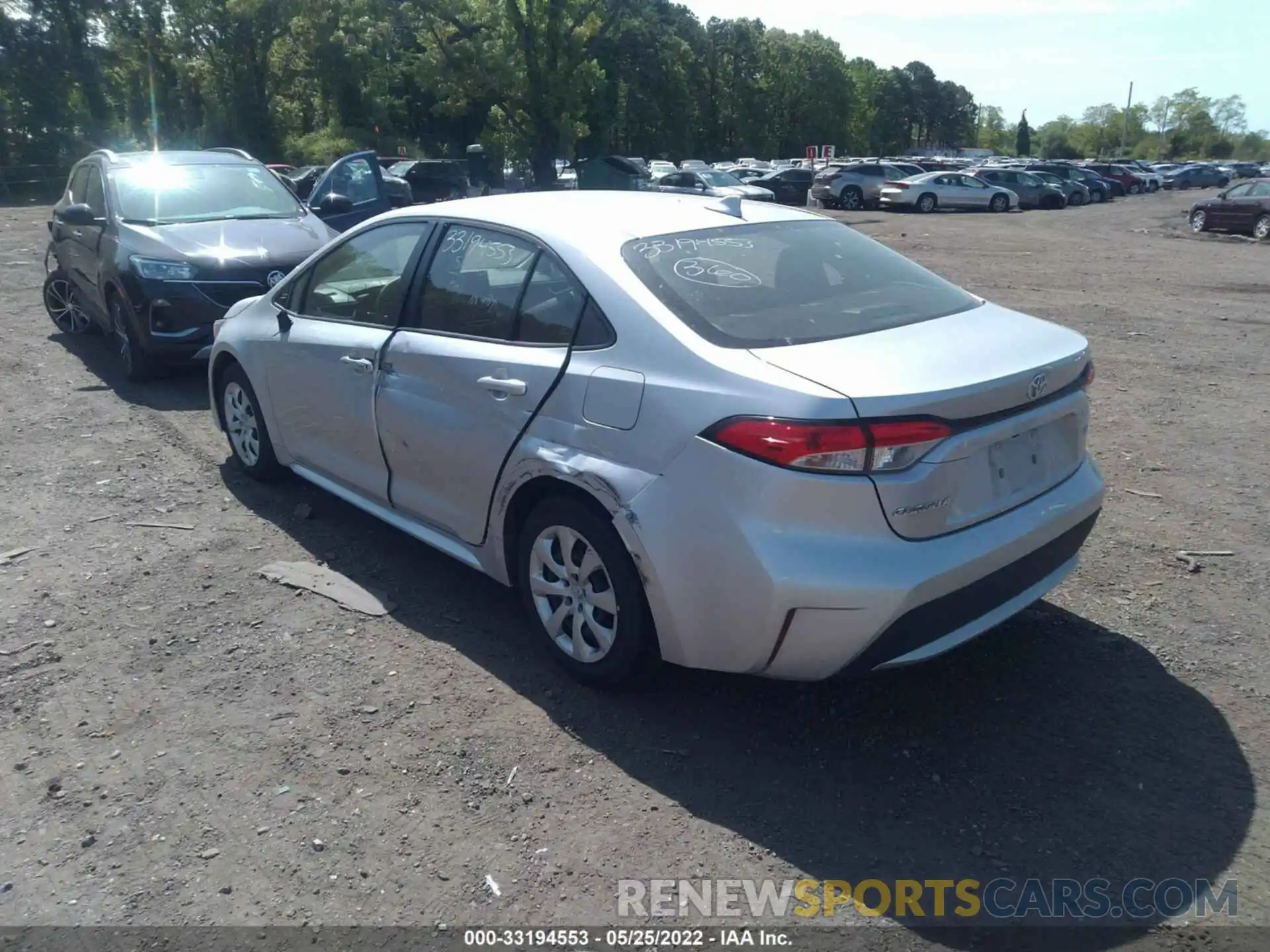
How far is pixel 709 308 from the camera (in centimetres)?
370

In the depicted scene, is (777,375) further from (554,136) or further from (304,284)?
(554,136)

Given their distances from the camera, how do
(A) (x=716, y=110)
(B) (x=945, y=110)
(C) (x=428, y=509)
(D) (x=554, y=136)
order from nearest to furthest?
(C) (x=428, y=509) < (D) (x=554, y=136) < (A) (x=716, y=110) < (B) (x=945, y=110)

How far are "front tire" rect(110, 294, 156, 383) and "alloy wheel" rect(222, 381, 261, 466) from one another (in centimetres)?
262

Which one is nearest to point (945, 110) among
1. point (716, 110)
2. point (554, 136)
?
point (716, 110)

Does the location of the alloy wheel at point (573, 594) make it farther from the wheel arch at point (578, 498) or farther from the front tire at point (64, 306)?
the front tire at point (64, 306)

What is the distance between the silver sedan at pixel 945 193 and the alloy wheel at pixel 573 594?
118ft

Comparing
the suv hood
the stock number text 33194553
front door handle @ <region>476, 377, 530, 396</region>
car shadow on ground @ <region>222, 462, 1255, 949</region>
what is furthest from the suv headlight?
the stock number text 33194553

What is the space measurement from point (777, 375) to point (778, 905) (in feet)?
5.07

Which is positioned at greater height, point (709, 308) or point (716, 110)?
point (716, 110)

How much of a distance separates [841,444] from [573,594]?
125cm

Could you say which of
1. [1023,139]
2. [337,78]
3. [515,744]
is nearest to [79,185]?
[515,744]

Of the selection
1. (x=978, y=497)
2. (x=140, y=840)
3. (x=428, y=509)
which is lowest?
(x=140, y=840)

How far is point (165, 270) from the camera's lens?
8273 mm

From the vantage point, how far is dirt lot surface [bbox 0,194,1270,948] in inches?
120
